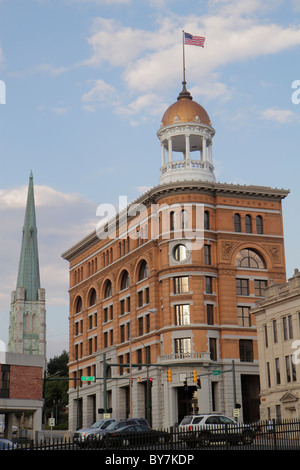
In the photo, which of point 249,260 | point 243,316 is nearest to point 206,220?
point 249,260

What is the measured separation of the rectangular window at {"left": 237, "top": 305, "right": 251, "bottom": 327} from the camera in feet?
252

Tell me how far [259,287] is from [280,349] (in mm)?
16785

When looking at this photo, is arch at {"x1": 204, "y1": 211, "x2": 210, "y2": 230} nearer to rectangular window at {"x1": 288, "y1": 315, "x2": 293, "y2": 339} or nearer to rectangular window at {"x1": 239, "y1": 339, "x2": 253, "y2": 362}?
rectangular window at {"x1": 239, "y1": 339, "x2": 253, "y2": 362}

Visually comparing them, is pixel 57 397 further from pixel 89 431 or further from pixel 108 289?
pixel 89 431

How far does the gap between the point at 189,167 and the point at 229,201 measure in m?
5.96

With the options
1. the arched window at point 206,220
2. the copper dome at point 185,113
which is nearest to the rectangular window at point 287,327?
the arched window at point 206,220

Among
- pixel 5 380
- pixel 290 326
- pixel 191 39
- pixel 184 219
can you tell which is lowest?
pixel 5 380

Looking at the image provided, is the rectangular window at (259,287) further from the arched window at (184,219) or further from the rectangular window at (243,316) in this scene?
the arched window at (184,219)

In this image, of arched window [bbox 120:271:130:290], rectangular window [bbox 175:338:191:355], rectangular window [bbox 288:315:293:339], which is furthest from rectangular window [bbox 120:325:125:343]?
rectangular window [bbox 288:315:293:339]

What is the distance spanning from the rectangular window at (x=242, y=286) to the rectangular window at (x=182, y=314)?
6467mm

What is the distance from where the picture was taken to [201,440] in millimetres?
28969

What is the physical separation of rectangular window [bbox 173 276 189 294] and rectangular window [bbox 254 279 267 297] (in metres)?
8.21

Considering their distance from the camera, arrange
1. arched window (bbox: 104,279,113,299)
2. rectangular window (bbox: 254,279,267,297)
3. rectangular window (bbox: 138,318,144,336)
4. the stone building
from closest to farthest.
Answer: the stone building < rectangular window (bbox: 254,279,267,297) < rectangular window (bbox: 138,318,144,336) < arched window (bbox: 104,279,113,299)
